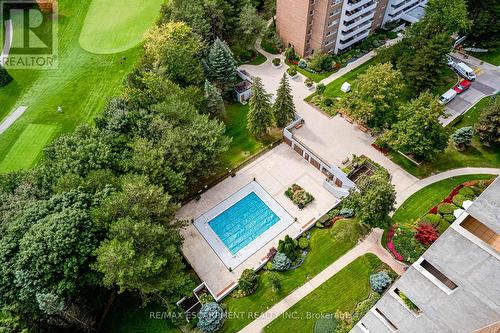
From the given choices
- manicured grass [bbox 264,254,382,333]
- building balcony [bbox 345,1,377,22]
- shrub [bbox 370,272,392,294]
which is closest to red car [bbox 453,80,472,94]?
building balcony [bbox 345,1,377,22]

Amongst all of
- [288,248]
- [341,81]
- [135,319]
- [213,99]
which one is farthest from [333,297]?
[341,81]

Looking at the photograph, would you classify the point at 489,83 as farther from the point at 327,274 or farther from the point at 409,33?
the point at 327,274

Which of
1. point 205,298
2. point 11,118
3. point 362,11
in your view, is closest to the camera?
point 205,298

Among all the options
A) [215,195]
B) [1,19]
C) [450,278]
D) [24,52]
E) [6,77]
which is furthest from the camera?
[1,19]

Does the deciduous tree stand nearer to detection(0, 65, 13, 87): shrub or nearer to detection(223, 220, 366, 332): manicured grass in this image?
detection(223, 220, 366, 332): manicured grass

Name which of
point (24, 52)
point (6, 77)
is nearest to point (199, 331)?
point (6, 77)

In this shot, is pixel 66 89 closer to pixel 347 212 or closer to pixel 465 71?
pixel 347 212

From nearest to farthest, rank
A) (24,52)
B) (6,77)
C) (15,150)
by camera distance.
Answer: (15,150), (6,77), (24,52)
